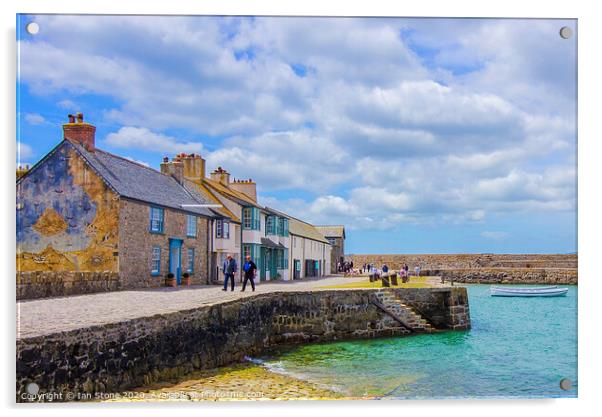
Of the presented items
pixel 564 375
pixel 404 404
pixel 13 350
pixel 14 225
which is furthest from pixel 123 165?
pixel 564 375

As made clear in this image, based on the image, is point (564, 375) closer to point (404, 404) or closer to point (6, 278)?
point (404, 404)

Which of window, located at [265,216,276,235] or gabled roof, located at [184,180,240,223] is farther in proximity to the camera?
window, located at [265,216,276,235]

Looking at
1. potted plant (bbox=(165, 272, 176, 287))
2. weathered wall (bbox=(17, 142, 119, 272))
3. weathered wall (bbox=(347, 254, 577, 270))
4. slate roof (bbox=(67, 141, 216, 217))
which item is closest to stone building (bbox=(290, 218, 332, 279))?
slate roof (bbox=(67, 141, 216, 217))

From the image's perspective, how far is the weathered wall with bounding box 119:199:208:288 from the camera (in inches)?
622

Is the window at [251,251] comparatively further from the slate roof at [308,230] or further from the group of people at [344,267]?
the group of people at [344,267]

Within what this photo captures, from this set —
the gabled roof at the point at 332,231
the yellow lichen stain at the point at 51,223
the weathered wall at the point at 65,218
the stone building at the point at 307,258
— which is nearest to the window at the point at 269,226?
the stone building at the point at 307,258

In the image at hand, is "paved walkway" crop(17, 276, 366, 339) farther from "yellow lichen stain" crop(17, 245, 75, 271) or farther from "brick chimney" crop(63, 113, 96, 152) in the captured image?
"brick chimney" crop(63, 113, 96, 152)

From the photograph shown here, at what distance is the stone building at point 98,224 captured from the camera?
1086cm

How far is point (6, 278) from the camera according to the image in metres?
9.73

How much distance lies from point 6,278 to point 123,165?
6.09 meters

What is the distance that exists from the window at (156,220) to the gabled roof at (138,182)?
0.22 m

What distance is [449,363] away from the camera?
45.9ft

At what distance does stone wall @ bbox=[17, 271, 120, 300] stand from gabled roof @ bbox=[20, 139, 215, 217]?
7.33 ft

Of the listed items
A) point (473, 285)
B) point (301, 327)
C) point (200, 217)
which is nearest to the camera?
point (301, 327)
